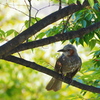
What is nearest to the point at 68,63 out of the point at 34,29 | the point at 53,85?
the point at 53,85

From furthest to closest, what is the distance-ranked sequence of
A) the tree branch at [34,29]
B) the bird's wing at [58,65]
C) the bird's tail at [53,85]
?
1. the bird's tail at [53,85]
2. the bird's wing at [58,65]
3. the tree branch at [34,29]

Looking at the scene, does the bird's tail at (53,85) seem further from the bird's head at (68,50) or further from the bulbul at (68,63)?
the bird's head at (68,50)

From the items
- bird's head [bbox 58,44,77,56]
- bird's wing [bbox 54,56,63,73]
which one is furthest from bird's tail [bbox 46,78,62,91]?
bird's head [bbox 58,44,77,56]

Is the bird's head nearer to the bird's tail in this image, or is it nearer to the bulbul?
the bulbul

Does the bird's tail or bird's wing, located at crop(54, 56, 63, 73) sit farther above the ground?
bird's wing, located at crop(54, 56, 63, 73)

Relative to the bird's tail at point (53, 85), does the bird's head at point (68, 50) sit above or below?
above

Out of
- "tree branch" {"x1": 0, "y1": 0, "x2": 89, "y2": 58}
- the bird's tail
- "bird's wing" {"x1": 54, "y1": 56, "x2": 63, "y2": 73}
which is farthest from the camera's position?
the bird's tail

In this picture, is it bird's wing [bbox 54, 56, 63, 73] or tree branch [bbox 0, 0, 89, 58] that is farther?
bird's wing [bbox 54, 56, 63, 73]

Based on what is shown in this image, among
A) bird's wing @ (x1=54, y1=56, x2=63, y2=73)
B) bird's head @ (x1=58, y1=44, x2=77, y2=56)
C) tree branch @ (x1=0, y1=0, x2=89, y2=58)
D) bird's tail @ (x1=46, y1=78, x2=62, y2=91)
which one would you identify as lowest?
bird's tail @ (x1=46, y1=78, x2=62, y2=91)

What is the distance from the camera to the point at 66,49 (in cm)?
454

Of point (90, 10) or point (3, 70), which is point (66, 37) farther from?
point (3, 70)

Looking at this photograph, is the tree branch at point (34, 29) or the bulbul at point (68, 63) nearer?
the tree branch at point (34, 29)

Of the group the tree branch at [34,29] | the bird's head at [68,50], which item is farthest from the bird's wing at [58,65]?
the tree branch at [34,29]

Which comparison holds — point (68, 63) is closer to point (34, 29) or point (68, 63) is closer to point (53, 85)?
point (53, 85)
